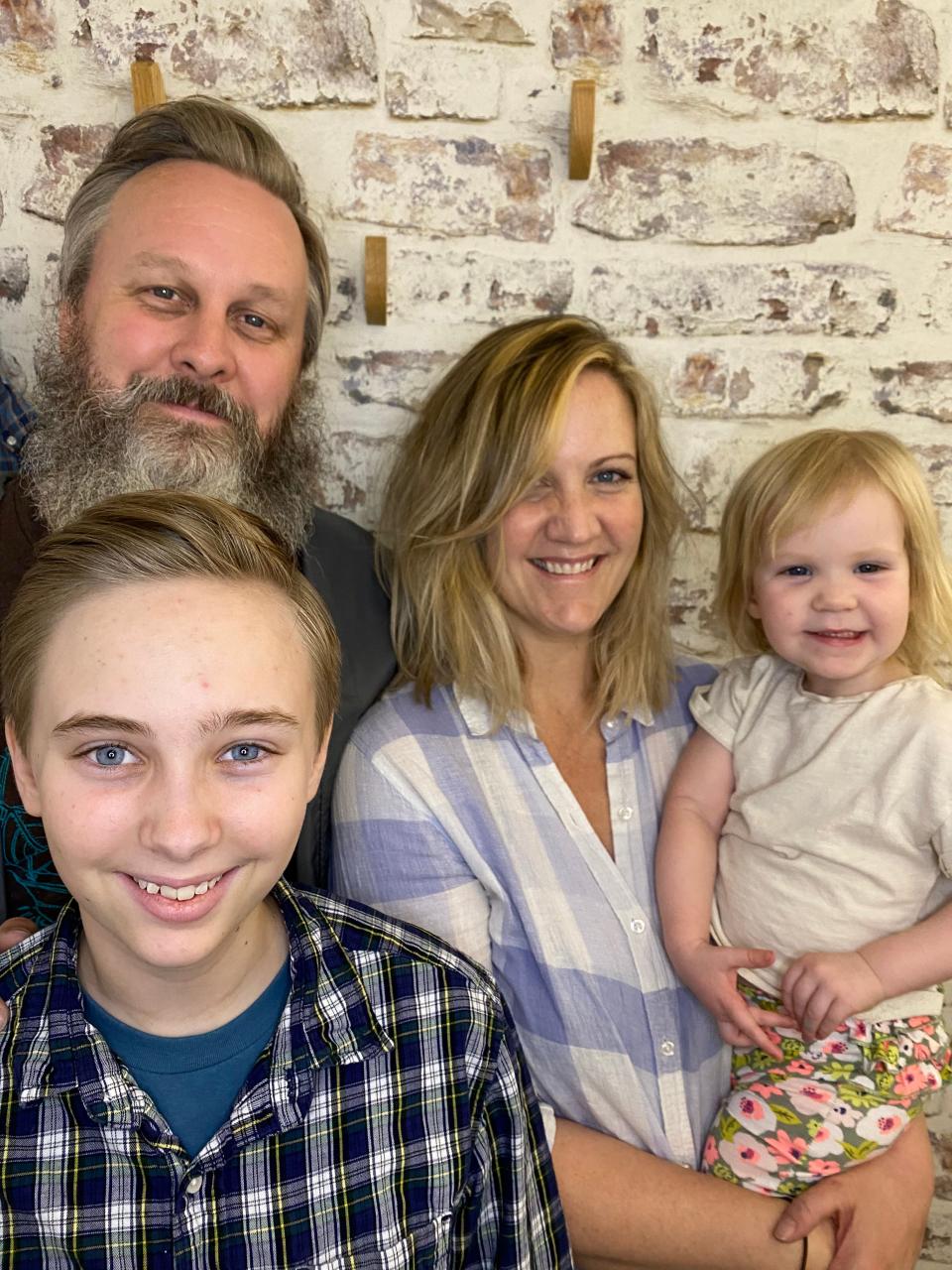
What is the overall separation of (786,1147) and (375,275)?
5.66ft

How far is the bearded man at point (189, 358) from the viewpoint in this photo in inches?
77.0

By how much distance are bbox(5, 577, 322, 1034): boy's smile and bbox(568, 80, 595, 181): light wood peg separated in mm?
1258

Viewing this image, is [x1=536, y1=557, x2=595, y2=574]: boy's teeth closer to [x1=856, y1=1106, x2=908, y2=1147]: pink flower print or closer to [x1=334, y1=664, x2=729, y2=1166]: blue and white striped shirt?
[x1=334, y1=664, x2=729, y2=1166]: blue and white striped shirt

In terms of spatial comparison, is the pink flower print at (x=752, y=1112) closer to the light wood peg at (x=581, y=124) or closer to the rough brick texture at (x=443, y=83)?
the light wood peg at (x=581, y=124)

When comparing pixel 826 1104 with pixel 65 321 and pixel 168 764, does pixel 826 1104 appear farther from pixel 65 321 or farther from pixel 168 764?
pixel 65 321

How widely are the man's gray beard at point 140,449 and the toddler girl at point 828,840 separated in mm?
879

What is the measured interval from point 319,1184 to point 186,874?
440mm

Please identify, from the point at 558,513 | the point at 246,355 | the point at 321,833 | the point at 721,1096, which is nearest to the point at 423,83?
the point at 246,355

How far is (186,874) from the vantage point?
1.23 meters

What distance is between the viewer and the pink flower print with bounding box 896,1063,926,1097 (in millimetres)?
1704

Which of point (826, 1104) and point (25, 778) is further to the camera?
point (826, 1104)

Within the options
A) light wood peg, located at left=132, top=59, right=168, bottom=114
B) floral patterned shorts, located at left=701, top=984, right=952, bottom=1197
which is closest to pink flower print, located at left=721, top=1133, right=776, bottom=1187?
floral patterned shorts, located at left=701, top=984, right=952, bottom=1197

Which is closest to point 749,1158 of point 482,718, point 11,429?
point 482,718

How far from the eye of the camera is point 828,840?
174 centimetres
